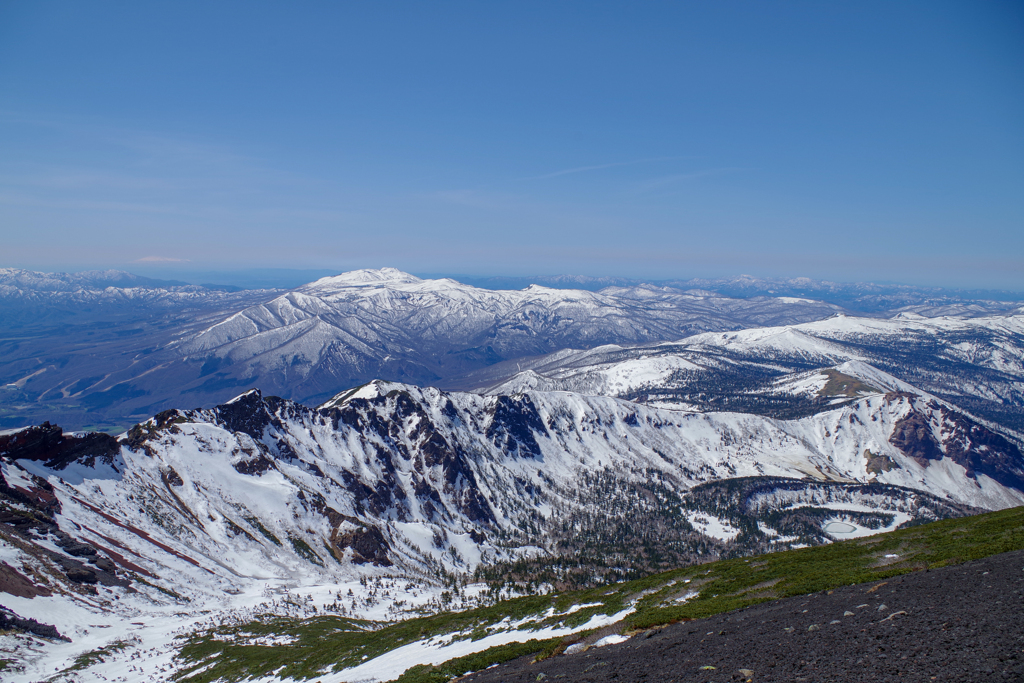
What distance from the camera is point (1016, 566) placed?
24297mm

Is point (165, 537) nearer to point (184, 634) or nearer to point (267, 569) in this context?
point (267, 569)

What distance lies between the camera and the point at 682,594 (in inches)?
1490

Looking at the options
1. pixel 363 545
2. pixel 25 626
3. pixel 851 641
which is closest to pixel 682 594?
pixel 851 641

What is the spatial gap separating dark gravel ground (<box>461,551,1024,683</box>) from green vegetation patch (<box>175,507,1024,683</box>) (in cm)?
225

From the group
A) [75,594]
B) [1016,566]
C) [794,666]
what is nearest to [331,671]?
[794,666]

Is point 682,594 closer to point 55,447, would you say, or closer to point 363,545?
point 363,545

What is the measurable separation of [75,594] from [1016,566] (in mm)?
126873

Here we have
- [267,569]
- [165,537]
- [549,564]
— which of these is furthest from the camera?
[549,564]

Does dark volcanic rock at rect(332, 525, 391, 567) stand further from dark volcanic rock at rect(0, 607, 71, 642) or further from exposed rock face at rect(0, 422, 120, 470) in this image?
dark volcanic rock at rect(0, 607, 71, 642)

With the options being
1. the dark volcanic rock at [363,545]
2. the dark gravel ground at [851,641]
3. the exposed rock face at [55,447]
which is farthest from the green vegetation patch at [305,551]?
the dark gravel ground at [851,641]

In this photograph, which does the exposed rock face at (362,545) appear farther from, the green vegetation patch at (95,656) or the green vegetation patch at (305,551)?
the green vegetation patch at (95,656)

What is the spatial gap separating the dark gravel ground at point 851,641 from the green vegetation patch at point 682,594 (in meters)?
2.25

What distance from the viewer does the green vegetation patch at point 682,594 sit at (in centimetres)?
3016

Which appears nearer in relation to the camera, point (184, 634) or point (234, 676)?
point (234, 676)
